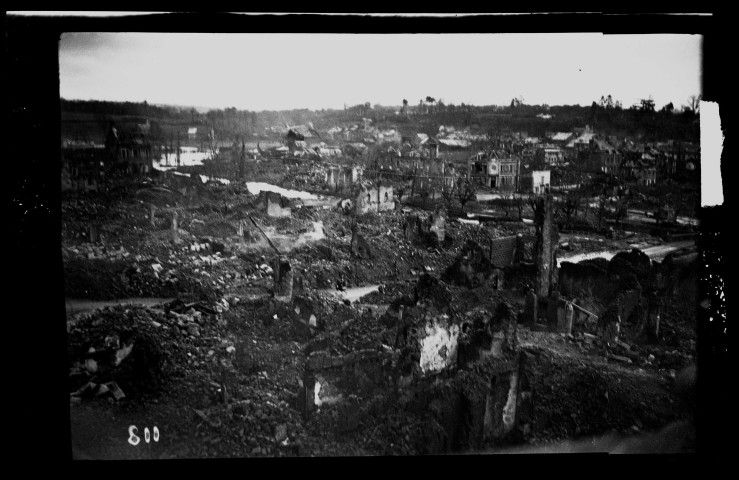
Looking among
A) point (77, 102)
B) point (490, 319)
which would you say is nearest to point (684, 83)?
point (490, 319)

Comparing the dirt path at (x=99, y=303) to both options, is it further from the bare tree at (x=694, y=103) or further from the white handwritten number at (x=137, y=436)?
the bare tree at (x=694, y=103)

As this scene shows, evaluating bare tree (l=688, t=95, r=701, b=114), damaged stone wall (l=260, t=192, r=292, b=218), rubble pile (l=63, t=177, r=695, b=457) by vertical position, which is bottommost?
rubble pile (l=63, t=177, r=695, b=457)

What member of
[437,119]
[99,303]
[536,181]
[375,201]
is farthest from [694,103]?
[99,303]

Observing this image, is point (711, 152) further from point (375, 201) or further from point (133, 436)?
point (133, 436)

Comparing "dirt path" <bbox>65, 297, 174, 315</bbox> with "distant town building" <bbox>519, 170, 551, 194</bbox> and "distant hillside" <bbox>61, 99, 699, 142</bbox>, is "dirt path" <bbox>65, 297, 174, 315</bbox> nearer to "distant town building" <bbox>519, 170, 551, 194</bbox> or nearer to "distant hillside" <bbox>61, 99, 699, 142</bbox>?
"distant hillside" <bbox>61, 99, 699, 142</bbox>

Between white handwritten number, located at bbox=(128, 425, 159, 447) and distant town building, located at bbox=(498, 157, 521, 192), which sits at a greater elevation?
distant town building, located at bbox=(498, 157, 521, 192)

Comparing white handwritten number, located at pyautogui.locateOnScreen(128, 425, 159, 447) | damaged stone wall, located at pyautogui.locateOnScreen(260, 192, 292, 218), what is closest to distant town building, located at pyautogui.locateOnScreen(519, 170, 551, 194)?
damaged stone wall, located at pyautogui.locateOnScreen(260, 192, 292, 218)

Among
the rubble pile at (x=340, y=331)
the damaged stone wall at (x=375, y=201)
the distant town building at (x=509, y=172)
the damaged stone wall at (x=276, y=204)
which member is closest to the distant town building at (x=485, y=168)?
the distant town building at (x=509, y=172)
